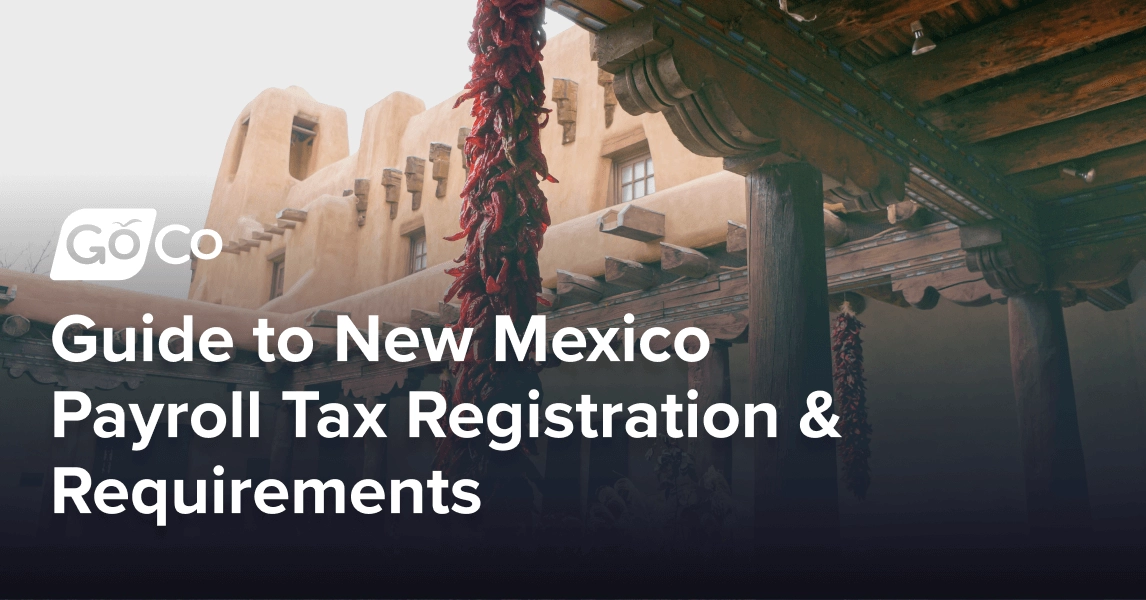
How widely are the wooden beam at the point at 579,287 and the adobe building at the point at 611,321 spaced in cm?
2

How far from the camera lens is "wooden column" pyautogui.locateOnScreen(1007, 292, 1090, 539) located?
18.5 feet

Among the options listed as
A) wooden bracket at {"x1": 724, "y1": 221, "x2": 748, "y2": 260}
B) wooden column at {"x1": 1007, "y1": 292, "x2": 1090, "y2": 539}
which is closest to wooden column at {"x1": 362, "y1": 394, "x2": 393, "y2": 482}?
wooden bracket at {"x1": 724, "y1": 221, "x2": 748, "y2": 260}

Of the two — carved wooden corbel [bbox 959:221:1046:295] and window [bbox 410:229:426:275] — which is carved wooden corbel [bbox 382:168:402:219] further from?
carved wooden corbel [bbox 959:221:1046:295]

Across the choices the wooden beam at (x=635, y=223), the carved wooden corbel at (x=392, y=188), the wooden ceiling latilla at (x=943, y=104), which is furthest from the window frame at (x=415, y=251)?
the wooden ceiling latilla at (x=943, y=104)

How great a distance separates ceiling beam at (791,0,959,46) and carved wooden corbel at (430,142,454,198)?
1106 centimetres

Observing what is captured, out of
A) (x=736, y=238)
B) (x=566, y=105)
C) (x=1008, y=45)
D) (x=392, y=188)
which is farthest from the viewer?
(x=392, y=188)

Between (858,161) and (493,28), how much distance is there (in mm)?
1887

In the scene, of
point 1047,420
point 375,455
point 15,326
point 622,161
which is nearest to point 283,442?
point 375,455

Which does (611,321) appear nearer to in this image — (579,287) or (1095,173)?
(579,287)

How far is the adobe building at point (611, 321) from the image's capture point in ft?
25.2

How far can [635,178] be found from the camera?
11.1 meters

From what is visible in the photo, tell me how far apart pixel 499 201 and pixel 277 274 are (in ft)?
58.7

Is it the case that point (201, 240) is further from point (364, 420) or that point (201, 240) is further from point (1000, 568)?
point (1000, 568)

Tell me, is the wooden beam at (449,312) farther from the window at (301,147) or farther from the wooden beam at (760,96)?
the window at (301,147)
